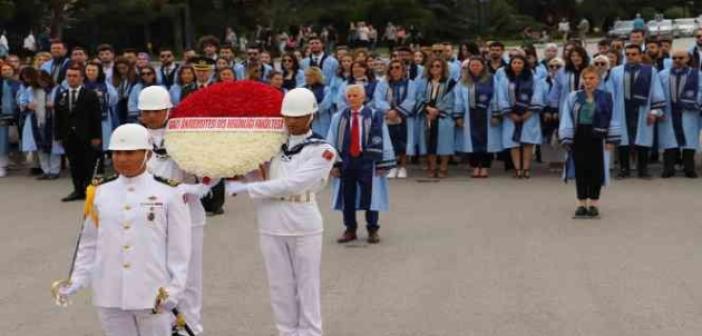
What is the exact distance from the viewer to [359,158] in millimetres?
11406

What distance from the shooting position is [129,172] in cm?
634

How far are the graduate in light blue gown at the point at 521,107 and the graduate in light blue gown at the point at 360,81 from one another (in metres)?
1.80

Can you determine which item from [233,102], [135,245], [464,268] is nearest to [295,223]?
[233,102]

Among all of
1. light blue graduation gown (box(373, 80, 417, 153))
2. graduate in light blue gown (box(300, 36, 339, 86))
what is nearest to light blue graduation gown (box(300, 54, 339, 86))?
graduate in light blue gown (box(300, 36, 339, 86))

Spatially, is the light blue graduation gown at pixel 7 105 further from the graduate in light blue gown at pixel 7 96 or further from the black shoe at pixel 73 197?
the black shoe at pixel 73 197

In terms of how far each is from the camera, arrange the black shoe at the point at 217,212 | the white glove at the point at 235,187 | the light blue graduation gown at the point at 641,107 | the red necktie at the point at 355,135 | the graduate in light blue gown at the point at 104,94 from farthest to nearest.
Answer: the graduate in light blue gown at the point at 104,94, the light blue graduation gown at the point at 641,107, the black shoe at the point at 217,212, the red necktie at the point at 355,135, the white glove at the point at 235,187

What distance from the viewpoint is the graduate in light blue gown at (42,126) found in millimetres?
17219

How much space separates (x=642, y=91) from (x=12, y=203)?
8.44 metres

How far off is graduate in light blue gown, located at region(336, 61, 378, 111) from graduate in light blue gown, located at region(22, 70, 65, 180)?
13.4 feet

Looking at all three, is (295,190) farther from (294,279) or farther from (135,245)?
(135,245)

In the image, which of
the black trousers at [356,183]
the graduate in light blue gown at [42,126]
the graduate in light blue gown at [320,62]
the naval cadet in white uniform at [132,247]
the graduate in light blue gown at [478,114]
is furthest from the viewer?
the graduate in light blue gown at [320,62]

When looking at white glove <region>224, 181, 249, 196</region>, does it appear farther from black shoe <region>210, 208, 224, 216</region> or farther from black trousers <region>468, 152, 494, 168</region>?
black trousers <region>468, 152, 494, 168</region>

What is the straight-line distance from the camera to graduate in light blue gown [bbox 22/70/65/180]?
17219 millimetres

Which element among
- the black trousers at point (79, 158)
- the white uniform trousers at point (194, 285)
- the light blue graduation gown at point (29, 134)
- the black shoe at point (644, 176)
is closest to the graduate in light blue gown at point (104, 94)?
the light blue graduation gown at point (29, 134)
